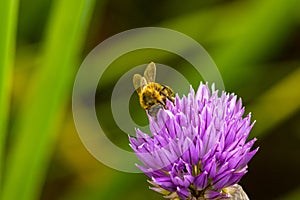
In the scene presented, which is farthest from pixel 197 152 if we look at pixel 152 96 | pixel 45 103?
pixel 45 103

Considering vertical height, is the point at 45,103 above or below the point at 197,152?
above

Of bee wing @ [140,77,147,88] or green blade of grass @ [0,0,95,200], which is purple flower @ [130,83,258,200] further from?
green blade of grass @ [0,0,95,200]

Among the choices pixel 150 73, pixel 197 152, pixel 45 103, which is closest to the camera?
pixel 197 152

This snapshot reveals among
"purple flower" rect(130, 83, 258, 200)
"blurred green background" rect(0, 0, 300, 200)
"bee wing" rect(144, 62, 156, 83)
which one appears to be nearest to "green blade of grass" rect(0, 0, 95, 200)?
"blurred green background" rect(0, 0, 300, 200)

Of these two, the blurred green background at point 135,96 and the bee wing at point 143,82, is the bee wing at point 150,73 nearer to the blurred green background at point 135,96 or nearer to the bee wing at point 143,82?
the bee wing at point 143,82

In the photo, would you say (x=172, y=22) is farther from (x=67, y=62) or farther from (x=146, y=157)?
(x=146, y=157)

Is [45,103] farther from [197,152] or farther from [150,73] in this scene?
[197,152]
